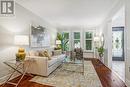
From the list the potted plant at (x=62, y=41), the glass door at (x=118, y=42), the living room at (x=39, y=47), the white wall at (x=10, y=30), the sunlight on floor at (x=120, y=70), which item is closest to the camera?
the living room at (x=39, y=47)

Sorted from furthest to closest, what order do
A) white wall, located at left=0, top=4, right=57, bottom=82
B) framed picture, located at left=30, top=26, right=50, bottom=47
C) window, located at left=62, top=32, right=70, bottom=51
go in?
window, located at left=62, top=32, right=70, bottom=51 → framed picture, located at left=30, top=26, right=50, bottom=47 → white wall, located at left=0, top=4, right=57, bottom=82

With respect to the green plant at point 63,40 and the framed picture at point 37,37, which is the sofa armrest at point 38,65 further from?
the green plant at point 63,40

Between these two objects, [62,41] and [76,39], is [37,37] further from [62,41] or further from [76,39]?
[76,39]

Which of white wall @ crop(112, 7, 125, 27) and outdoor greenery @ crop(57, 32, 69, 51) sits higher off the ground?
white wall @ crop(112, 7, 125, 27)

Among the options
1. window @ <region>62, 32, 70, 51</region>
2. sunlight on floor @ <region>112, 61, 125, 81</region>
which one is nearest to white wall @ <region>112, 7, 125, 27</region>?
sunlight on floor @ <region>112, 61, 125, 81</region>

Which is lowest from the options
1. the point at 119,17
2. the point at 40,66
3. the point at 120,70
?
the point at 120,70

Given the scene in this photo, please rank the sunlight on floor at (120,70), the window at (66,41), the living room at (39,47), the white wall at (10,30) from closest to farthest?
the living room at (39,47) < the white wall at (10,30) < the sunlight on floor at (120,70) < the window at (66,41)

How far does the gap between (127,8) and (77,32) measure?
606 centimetres

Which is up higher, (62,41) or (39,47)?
(62,41)

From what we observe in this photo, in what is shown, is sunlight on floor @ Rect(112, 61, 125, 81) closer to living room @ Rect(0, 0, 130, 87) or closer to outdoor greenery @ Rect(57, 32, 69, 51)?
living room @ Rect(0, 0, 130, 87)

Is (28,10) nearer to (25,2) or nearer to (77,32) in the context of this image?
(25,2)

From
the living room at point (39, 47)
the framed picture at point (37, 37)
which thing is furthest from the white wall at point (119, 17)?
the framed picture at point (37, 37)

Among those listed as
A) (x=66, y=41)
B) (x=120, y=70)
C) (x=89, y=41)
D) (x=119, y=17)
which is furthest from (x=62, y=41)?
(x=120, y=70)

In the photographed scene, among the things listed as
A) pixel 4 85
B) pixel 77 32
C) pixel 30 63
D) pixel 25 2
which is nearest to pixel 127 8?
pixel 25 2
